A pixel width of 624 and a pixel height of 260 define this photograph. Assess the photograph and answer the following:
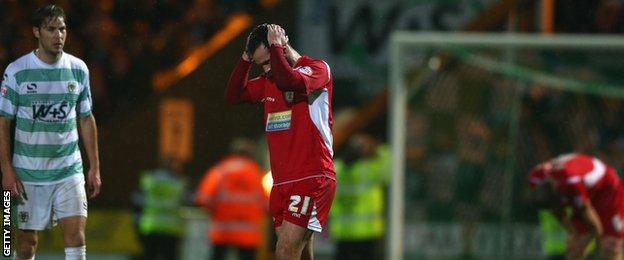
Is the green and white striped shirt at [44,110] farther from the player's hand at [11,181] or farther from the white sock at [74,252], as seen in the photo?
the white sock at [74,252]

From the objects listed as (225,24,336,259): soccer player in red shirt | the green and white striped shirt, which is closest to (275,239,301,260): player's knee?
(225,24,336,259): soccer player in red shirt

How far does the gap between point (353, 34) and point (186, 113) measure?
2071 millimetres

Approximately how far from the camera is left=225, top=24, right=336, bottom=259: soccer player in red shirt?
7047 millimetres

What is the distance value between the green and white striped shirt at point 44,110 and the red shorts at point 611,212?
542cm

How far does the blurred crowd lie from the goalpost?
13.6 feet

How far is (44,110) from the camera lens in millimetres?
6977

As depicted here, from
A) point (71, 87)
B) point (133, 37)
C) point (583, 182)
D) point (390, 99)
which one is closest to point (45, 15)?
point (71, 87)

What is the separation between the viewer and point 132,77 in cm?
1717

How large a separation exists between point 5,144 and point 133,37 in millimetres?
10350

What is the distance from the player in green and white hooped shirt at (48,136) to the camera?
6934 mm

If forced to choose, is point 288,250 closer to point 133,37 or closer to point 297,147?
point 297,147

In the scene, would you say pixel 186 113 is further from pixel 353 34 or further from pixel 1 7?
pixel 1 7

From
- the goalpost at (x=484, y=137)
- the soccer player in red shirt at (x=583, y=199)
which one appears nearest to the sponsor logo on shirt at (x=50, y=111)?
the soccer player in red shirt at (x=583, y=199)

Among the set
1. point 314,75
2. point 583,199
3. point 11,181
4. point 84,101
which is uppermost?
point 314,75
